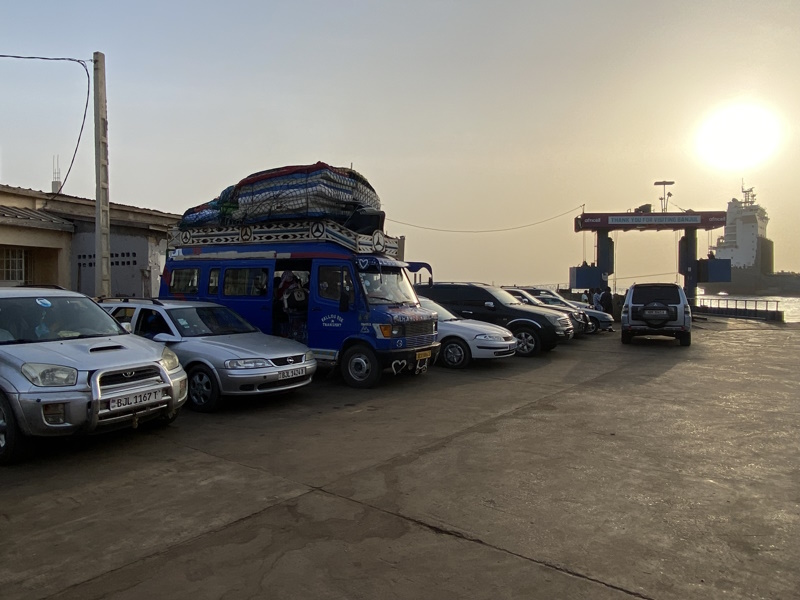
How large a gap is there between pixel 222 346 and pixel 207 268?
3.69 m

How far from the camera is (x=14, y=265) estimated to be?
14789 millimetres

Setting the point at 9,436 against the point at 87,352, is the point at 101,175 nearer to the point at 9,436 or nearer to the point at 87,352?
the point at 87,352

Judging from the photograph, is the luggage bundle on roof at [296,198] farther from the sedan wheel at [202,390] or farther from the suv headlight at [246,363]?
the sedan wheel at [202,390]

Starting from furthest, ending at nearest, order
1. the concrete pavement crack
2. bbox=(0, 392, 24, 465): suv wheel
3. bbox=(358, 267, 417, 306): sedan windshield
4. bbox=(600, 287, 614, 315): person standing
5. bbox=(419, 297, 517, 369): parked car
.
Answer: bbox=(600, 287, 614, 315): person standing
bbox=(419, 297, 517, 369): parked car
bbox=(358, 267, 417, 306): sedan windshield
bbox=(0, 392, 24, 465): suv wheel
the concrete pavement crack

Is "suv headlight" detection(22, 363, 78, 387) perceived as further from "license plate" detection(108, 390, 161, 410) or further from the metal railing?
the metal railing

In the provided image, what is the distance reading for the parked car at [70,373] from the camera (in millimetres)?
5445

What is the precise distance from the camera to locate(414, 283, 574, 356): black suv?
1386 cm

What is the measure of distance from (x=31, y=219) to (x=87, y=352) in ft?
33.8

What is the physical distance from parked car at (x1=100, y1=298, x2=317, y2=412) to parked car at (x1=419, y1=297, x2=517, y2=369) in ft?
13.3

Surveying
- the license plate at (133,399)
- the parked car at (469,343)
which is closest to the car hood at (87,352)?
the license plate at (133,399)

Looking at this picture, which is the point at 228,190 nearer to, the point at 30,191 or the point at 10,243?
the point at 10,243

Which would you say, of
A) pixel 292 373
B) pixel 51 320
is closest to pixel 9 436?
pixel 51 320

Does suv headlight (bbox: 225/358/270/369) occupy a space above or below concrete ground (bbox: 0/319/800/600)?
above

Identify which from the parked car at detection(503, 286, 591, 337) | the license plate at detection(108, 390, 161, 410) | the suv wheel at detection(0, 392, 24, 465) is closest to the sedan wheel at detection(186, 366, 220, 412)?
the license plate at detection(108, 390, 161, 410)
